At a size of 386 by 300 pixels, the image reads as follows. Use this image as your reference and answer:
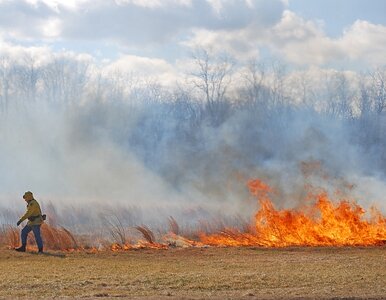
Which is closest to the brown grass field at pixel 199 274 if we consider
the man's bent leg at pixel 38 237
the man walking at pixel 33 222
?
the man's bent leg at pixel 38 237

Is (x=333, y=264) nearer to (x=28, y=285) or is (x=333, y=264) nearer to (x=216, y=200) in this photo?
(x=28, y=285)

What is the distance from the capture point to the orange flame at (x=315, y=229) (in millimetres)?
21750

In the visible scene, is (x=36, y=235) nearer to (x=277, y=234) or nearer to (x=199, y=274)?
(x=199, y=274)

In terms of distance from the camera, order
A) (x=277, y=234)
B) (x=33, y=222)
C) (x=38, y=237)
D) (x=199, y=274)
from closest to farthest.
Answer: (x=199, y=274), (x=38, y=237), (x=33, y=222), (x=277, y=234)

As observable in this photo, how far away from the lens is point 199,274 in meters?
15.0

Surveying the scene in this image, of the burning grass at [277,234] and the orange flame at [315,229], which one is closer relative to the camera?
the burning grass at [277,234]

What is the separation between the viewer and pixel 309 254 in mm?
19234

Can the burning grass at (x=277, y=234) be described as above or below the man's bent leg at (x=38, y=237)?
below

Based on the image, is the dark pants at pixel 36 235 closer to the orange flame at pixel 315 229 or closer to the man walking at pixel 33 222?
the man walking at pixel 33 222

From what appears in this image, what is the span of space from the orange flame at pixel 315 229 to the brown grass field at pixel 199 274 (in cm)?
130

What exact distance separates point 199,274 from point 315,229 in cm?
836

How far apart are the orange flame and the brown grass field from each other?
4.25 feet

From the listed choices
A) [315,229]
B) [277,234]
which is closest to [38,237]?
[277,234]

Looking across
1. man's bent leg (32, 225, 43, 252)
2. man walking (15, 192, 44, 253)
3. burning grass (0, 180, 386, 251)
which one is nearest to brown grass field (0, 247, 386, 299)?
man's bent leg (32, 225, 43, 252)
